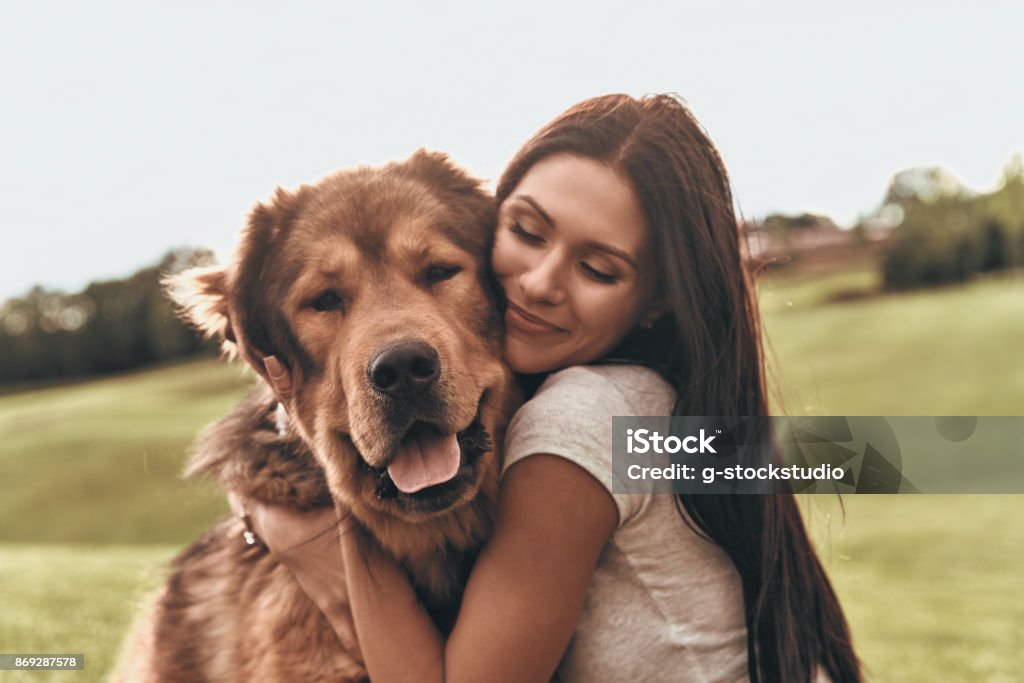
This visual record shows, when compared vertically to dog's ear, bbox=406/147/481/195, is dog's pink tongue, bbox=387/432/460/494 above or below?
→ below

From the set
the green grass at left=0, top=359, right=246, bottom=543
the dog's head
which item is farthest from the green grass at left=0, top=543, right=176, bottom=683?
the green grass at left=0, top=359, right=246, bottom=543

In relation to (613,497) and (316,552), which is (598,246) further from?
(316,552)

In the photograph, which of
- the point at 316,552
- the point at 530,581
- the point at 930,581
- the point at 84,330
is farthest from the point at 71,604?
the point at 84,330

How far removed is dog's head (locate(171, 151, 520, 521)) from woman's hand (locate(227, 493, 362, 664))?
18cm

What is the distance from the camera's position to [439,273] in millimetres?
2617

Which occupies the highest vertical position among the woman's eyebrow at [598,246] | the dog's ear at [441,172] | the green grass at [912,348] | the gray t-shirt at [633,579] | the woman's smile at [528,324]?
the dog's ear at [441,172]

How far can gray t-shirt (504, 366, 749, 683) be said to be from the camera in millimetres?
2158

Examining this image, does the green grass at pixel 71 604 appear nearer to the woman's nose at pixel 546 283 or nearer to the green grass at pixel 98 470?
the green grass at pixel 98 470

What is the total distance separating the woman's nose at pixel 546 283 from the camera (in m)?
2.44

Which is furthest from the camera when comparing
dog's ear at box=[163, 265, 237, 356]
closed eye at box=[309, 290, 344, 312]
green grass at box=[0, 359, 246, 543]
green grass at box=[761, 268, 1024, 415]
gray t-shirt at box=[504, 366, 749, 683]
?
green grass at box=[761, 268, 1024, 415]

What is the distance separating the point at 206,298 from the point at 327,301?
20.8 inches

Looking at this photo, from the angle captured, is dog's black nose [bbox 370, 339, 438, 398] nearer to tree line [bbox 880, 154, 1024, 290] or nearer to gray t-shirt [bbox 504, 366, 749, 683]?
gray t-shirt [bbox 504, 366, 749, 683]

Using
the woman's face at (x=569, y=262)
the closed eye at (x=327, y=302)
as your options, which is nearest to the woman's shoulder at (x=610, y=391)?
the woman's face at (x=569, y=262)

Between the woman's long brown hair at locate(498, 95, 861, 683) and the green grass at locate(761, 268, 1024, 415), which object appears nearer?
the woman's long brown hair at locate(498, 95, 861, 683)
